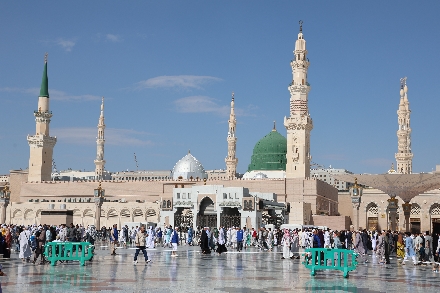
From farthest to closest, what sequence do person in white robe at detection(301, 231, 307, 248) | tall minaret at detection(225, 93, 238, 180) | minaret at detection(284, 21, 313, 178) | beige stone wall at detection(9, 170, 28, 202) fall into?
tall minaret at detection(225, 93, 238, 180)
beige stone wall at detection(9, 170, 28, 202)
minaret at detection(284, 21, 313, 178)
person in white robe at detection(301, 231, 307, 248)

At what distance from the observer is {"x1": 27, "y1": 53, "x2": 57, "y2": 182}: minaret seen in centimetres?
5688

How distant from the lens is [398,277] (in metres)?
11.5

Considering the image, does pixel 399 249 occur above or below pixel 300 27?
below

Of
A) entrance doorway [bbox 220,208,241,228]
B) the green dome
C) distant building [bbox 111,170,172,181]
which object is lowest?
entrance doorway [bbox 220,208,241,228]

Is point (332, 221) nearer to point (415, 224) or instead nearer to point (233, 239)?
point (415, 224)

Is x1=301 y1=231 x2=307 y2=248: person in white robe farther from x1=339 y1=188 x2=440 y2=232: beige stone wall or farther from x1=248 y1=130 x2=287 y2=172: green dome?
x1=248 y1=130 x2=287 y2=172: green dome

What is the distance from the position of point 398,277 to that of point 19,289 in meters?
6.95

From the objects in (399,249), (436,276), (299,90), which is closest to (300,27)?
(299,90)

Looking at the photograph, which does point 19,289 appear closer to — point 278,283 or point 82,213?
point 278,283

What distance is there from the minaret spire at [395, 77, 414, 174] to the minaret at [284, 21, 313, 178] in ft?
30.8

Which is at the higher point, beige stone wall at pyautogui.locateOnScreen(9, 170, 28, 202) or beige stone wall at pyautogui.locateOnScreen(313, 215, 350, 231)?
beige stone wall at pyautogui.locateOnScreen(9, 170, 28, 202)

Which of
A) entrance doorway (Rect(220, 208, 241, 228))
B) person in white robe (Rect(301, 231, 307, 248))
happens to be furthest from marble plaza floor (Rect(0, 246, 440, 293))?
entrance doorway (Rect(220, 208, 241, 228))

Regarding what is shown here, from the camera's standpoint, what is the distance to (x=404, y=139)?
170 ft

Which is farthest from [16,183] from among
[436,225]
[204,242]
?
[204,242]
